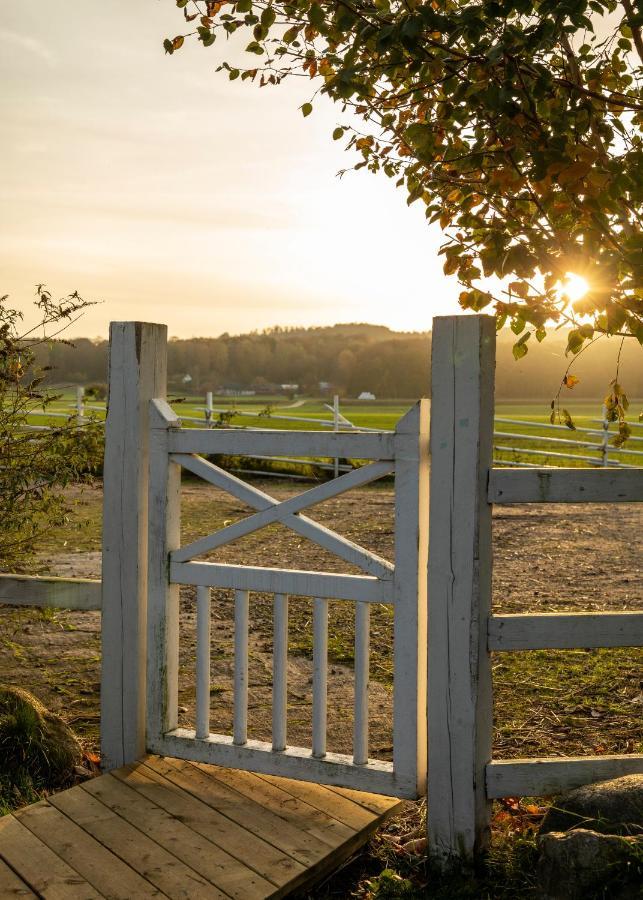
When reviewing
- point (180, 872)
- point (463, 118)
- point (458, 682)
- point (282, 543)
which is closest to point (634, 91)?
point (463, 118)

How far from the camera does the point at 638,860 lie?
2.68 metres

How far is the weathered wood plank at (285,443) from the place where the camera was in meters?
3.40

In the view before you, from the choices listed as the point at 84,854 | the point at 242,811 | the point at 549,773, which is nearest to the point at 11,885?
the point at 84,854

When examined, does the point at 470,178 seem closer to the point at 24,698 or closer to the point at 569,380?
the point at 569,380

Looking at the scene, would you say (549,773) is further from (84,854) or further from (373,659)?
(373,659)

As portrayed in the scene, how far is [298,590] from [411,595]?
46 centimetres

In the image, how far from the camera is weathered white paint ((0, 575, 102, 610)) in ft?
13.2

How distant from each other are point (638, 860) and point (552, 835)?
0.89ft

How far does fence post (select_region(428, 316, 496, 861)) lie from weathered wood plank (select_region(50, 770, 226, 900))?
0.94m

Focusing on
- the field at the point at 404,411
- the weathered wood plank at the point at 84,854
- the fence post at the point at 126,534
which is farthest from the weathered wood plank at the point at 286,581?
the field at the point at 404,411

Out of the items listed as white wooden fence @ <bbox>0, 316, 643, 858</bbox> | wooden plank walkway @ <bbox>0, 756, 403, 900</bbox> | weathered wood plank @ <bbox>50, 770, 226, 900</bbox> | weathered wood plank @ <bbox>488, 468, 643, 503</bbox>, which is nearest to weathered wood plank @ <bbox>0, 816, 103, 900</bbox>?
wooden plank walkway @ <bbox>0, 756, 403, 900</bbox>

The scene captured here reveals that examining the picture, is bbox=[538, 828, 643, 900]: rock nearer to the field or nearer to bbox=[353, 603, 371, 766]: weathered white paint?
bbox=[353, 603, 371, 766]: weathered white paint

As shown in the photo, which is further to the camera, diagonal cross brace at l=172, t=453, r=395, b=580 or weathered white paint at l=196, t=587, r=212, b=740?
weathered white paint at l=196, t=587, r=212, b=740

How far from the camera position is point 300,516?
140 inches
